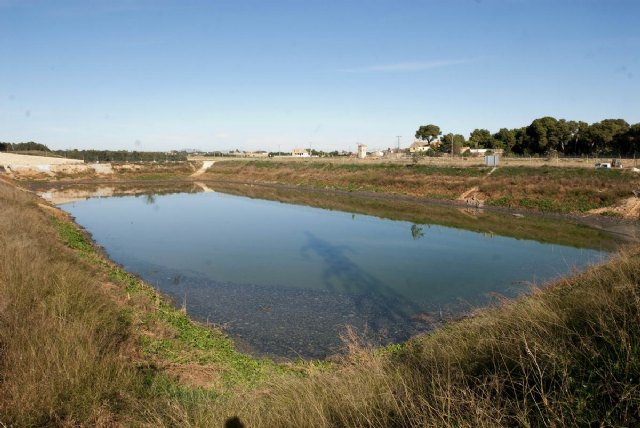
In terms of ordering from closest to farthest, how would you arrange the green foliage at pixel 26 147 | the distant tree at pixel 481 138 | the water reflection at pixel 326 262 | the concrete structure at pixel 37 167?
1. the water reflection at pixel 326 262
2. the concrete structure at pixel 37 167
3. the distant tree at pixel 481 138
4. the green foliage at pixel 26 147

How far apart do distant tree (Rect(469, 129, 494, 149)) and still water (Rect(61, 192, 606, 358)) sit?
72435mm

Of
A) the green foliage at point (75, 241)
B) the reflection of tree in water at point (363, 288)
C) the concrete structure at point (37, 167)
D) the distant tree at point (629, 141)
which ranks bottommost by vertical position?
the reflection of tree in water at point (363, 288)

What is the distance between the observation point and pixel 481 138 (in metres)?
98.2

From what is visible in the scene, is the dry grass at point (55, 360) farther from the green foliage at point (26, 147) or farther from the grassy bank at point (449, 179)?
the green foliage at point (26, 147)

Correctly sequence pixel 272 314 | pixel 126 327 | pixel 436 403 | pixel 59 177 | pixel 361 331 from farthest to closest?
pixel 59 177 < pixel 272 314 < pixel 361 331 < pixel 126 327 < pixel 436 403

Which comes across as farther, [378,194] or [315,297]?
[378,194]

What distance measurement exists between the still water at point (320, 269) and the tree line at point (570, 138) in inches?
1885

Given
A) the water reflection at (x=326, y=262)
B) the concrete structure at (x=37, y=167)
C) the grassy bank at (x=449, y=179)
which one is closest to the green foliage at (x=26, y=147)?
the concrete structure at (x=37, y=167)

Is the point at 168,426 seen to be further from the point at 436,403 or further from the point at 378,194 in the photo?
the point at 378,194

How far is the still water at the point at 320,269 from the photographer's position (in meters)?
12.1

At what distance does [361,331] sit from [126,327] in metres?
5.94

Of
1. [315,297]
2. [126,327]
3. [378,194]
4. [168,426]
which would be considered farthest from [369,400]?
[378,194]

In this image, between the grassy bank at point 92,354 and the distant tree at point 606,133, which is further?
the distant tree at point 606,133

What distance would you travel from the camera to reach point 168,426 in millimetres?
4047
